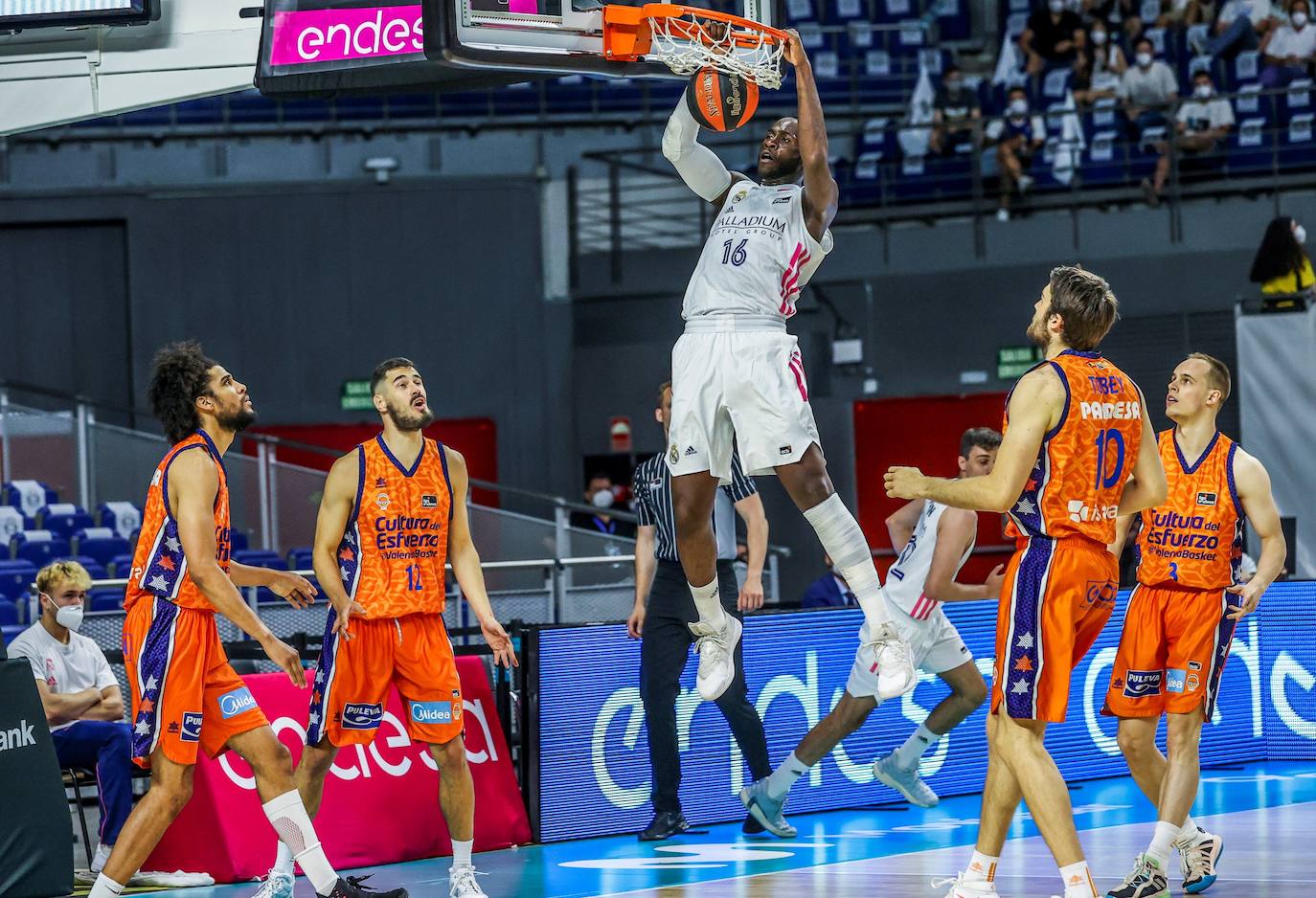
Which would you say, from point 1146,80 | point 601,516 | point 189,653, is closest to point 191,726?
point 189,653

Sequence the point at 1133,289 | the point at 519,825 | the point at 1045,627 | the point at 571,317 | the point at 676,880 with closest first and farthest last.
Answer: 1. the point at 1045,627
2. the point at 676,880
3. the point at 519,825
4. the point at 1133,289
5. the point at 571,317

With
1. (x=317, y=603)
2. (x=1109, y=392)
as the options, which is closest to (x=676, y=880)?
(x=1109, y=392)

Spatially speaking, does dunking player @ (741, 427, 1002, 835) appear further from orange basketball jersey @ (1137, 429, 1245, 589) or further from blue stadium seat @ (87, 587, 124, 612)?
blue stadium seat @ (87, 587, 124, 612)

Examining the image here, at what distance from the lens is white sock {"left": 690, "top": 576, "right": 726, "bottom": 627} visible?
6.66 m

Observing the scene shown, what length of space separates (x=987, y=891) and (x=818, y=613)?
4167 mm

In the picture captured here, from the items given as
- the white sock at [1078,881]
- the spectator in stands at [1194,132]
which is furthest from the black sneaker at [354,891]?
the spectator in stands at [1194,132]

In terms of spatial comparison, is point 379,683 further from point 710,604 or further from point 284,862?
point 710,604

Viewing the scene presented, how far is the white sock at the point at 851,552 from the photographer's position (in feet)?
20.9

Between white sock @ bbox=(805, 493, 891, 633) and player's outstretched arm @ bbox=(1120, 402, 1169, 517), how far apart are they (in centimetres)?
96

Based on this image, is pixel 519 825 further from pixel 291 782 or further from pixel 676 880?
pixel 291 782

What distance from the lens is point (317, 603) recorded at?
494 inches

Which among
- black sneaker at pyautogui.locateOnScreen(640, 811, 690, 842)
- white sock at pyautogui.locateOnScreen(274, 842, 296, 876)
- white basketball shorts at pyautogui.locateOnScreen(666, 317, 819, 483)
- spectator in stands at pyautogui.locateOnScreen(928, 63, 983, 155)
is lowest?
black sneaker at pyautogui.locateOnScreen(640, 811, 690, 842)

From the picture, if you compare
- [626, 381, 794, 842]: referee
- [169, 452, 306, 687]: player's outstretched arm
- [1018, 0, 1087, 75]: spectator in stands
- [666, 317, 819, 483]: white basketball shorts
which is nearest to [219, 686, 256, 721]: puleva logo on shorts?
[169, 452, 306, 687]: player's outstretched arm

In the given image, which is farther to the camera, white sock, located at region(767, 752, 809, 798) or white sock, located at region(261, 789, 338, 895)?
white sock, located at region(767, 752, 809, 798)
